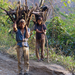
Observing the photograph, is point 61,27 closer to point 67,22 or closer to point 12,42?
point 67,22

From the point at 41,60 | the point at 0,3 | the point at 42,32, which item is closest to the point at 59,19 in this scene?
the point at 42,32

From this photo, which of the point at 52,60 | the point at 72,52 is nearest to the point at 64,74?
the point at 52,60

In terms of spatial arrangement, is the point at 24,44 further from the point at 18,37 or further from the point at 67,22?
the point at 67,22

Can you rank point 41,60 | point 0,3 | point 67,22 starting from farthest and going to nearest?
point 67,22 → point 0,3 → point 41,60

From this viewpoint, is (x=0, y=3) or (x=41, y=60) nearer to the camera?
(x=41, y=60)

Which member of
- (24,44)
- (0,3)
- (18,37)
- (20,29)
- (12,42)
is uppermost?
(0,3)

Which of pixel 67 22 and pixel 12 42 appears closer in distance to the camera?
pixel 12 42

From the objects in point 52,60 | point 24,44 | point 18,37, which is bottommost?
point 52,60

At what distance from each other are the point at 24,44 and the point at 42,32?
1.61 metres

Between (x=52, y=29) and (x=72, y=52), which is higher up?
(x=52, y=29)

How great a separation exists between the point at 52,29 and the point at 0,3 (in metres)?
4.03

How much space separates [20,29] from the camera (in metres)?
3.30

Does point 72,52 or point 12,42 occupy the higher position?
point 12,42

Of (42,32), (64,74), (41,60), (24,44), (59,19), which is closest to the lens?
(24,44)
